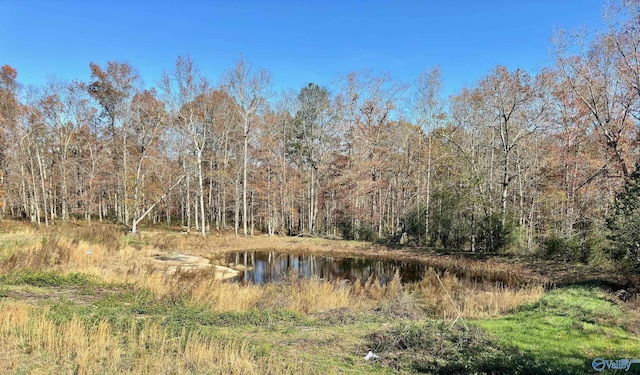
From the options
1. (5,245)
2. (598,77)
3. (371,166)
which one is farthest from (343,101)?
(5,245)

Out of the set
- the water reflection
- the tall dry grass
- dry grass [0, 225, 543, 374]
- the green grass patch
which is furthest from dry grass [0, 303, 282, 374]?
the water reflection

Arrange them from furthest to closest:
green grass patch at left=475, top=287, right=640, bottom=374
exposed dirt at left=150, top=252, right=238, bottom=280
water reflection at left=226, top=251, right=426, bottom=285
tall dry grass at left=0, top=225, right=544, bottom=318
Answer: water reflection at left=226, top=251, right=426, bottom=285, exposed dirt at left=150, top=252, right=238, bottom=280, tall dry grass at left=0, top=225, right=544, bottom=318, green grass patch at left=475, top=287, right=640, bottom=374

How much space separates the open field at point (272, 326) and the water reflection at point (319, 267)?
3764 millimetres

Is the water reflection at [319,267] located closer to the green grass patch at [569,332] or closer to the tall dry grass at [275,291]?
the tall dry grass at [275,291]

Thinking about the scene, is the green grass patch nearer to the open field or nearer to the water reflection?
the open field

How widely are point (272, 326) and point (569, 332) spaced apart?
19.4ft

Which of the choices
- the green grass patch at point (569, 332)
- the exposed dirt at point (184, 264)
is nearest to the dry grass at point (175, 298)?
the exposed dirt at point (184, 264)

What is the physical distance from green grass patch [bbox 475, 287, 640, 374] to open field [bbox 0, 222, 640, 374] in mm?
29

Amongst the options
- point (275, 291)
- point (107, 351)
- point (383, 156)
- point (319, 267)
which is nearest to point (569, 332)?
point (275, 291)

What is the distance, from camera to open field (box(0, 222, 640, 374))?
4.93m

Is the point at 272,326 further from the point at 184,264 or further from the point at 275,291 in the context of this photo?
the point at 184,264

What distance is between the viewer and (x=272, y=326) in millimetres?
7293

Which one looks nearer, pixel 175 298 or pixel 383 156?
pixel 175 298

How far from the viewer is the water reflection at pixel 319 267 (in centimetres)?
1686
